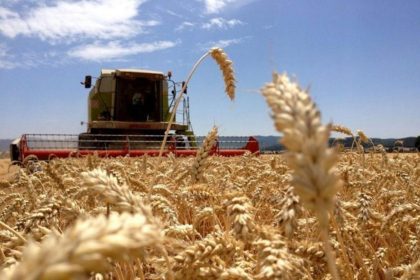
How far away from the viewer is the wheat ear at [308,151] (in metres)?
0.53

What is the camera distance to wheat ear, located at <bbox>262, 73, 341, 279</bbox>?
20.7 inches

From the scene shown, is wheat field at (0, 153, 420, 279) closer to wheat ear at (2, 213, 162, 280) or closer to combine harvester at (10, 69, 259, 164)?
wheat ear at (2, 213, 162, 280)

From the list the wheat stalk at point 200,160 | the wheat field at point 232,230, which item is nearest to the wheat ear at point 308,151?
the wheat field at point 232,230

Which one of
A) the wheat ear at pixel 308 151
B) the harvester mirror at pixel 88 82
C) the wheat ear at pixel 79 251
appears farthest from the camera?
the harvester mirror at pixel 88 82

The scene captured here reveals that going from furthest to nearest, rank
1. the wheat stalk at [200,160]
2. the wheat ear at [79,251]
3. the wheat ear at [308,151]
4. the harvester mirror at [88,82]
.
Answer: the harvester mirror at [88,82] → the wheat stalk at [200,160] → the wheat ear at [308,151] → the wheat ear at [79,251]

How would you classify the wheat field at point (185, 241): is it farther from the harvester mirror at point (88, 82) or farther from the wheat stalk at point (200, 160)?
the harvester mirror at point (88, 82)

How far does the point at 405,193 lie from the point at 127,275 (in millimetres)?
1920

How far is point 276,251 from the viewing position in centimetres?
98

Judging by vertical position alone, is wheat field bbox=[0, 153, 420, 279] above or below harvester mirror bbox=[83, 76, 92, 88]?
below

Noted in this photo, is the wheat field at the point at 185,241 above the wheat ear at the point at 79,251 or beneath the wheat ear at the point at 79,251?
beneath

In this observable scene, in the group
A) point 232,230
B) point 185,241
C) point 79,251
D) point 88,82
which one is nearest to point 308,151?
point 79,251

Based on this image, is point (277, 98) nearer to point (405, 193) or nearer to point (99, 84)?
point (405, 193)

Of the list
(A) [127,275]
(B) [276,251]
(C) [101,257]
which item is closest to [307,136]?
(C) [101,257]

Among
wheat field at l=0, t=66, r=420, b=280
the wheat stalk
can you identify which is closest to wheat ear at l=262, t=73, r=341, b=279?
wheat field at l=0, t=66, r=420, b=280
